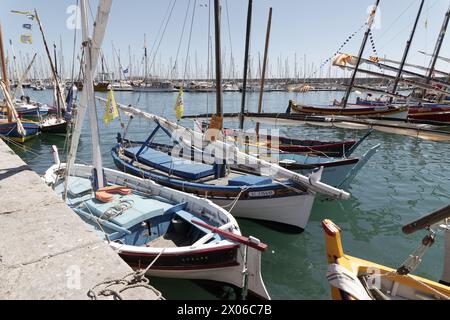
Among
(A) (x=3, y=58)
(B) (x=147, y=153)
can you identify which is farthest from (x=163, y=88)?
(B) (x=147, y=153)

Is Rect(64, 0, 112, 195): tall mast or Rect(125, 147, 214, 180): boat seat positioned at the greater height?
Rect(64, 0, 112, 195): tall mast

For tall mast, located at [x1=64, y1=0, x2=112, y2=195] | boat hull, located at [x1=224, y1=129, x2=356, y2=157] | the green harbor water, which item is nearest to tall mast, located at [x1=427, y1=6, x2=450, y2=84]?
the green harbor water

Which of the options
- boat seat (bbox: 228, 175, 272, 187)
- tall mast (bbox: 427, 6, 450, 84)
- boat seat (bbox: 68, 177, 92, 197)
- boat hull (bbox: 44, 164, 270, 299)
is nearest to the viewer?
boat hull (bbox: 44, 164, 270, 299)

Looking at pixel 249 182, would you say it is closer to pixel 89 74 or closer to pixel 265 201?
pixel 265 201

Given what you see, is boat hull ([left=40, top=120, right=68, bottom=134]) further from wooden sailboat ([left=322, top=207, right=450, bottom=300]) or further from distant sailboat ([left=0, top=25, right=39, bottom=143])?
wooden sailboat ([left=322, top=207, right=450, bottom=300])

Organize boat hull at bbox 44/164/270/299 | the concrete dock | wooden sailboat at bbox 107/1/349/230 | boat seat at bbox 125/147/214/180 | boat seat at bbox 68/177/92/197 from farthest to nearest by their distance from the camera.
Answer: boat seat at bbox 125/147/214/180
wooden sailboat at bbox 107/1/349/230
boat seat at bbox 68/177/92/197
boat hull at bbox 44/164/270/299
the concrete dock

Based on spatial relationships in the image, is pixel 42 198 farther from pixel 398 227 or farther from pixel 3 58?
pixel 3 58

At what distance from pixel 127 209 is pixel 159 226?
1.03 m

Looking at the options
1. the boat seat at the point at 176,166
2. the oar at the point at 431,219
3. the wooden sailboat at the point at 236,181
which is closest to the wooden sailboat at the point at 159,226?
the wooden sailboat at the point at 236,181

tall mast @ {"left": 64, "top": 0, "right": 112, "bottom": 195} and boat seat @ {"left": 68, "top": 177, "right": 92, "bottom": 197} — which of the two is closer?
tall mast @ {"left": 64, "top": 0, "right": 112, "bottom": 195}

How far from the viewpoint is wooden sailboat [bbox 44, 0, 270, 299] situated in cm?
727

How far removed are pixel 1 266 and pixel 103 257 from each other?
1044mm

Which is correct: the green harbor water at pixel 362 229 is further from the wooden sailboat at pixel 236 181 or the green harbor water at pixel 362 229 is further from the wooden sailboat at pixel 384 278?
the wooden sailboat at pixel 384 278

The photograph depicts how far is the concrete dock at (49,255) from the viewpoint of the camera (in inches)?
118
